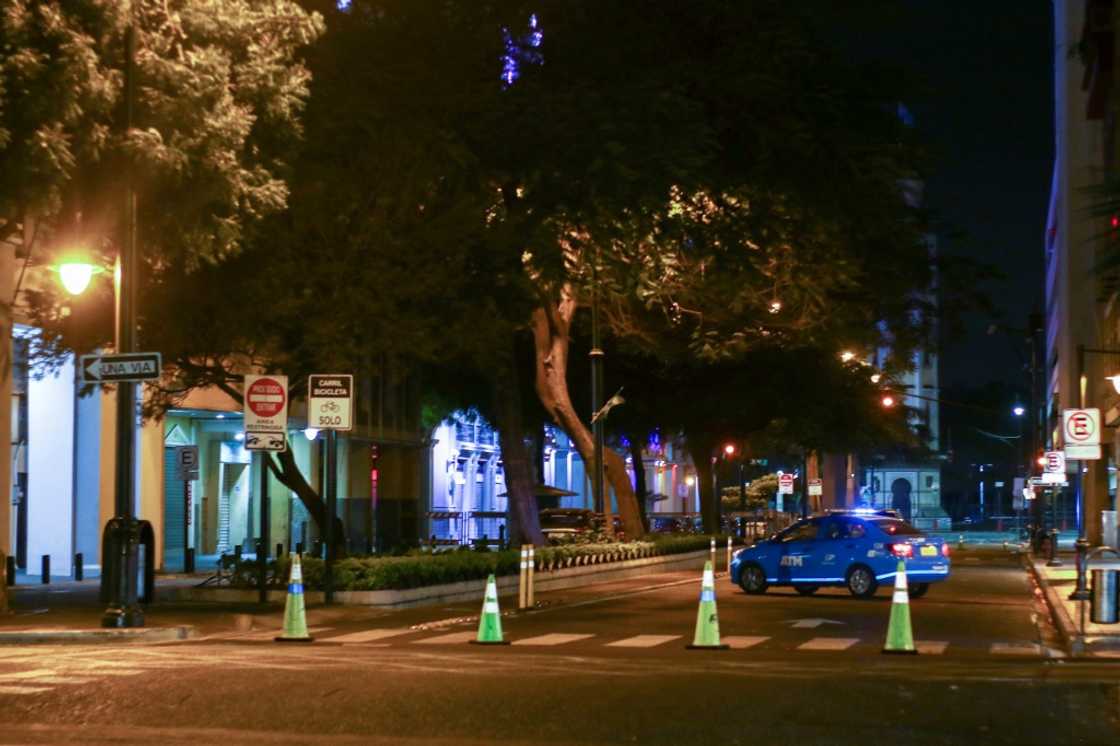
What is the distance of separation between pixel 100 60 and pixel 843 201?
13.7 metres

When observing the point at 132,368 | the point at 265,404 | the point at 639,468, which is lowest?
the point at 639,468

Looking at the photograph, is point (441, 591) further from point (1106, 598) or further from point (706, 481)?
point (706, 481)

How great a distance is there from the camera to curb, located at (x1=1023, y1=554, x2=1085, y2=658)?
61.1 ft

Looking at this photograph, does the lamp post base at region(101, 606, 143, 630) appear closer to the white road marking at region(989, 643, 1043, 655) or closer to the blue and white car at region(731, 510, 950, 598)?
the white road marking at region(989, 643, 1043, 655)

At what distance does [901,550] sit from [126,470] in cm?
1446

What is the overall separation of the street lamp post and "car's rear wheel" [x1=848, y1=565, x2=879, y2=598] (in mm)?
13845

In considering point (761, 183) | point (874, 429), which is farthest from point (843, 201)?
point (874, 429)

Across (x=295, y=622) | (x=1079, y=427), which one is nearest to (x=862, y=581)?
(x=1079, y=427)

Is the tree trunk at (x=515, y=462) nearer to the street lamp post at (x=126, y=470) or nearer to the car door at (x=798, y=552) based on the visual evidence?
the car door at (x=798, y=552)

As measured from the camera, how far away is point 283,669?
14.8 metres

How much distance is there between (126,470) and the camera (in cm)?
1975

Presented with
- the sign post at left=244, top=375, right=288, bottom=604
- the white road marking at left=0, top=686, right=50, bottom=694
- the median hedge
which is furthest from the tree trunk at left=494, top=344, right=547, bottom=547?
the white road marking at left=0, top=686, right=50, bottom=694

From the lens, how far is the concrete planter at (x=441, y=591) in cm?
2534

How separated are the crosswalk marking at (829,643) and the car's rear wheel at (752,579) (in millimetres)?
10224
